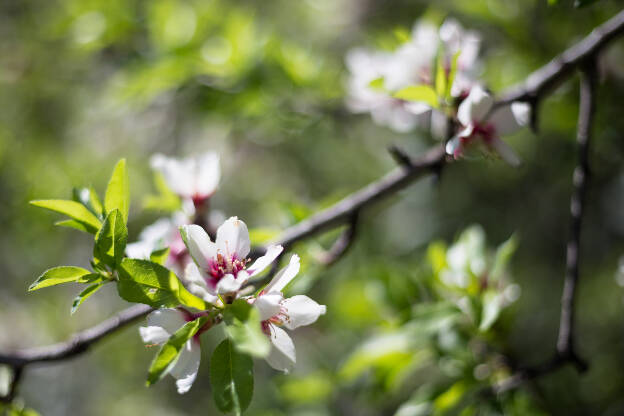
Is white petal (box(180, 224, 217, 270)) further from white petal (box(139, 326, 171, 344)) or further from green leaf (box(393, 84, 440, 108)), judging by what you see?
green leaf (box(393, 84, 440, 108))

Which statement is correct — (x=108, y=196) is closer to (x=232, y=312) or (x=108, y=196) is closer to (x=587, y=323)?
(x=232, y=312)

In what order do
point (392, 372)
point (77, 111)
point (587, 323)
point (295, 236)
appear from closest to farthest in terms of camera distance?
point (295, 236) < point (392, 372) < point (587, 323) < point (77, 111)

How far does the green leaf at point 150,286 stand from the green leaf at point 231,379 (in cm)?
7

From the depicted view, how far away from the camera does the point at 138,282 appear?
0.74m

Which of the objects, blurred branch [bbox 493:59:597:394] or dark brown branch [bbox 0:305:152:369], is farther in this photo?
blurred branch [bbox 493:59:597:394]

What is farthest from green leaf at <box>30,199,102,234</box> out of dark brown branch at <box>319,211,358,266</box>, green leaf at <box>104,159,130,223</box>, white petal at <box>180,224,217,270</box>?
dark brown branch at <box>319,211,358,266</box>

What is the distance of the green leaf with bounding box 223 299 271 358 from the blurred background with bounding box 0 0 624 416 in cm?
43

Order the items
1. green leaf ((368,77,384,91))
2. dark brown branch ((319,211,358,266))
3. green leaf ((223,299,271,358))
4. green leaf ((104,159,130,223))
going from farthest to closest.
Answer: dark brown branch ((319,211,358,266))
green leaf ((368,77,384,91))
green leaf ((104,159,130,223))
green leaf ((223,299,271,358))

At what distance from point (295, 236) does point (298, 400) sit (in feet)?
2.49

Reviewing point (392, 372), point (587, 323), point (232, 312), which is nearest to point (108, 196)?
point (232, 312)

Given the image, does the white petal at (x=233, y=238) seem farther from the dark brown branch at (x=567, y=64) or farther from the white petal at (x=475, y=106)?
the dark brown branch at (x=567, y=64)

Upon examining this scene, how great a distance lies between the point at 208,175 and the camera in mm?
1117

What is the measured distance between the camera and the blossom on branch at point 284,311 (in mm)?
750

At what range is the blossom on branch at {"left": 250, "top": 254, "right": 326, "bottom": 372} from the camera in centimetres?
75
